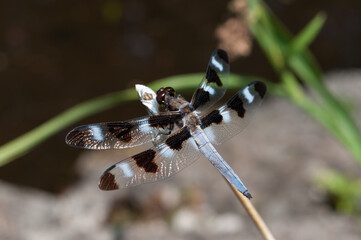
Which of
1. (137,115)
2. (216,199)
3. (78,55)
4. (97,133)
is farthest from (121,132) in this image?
(78,55)

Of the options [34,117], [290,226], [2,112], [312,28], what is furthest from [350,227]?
[2,112]

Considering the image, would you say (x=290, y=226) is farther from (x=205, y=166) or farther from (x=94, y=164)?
(x=94, y=164)

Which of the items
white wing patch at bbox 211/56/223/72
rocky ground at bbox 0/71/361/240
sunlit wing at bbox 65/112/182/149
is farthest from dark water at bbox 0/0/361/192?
sunlit wing at bbox 65/112/182/149

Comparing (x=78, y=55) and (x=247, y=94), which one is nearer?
(x=247, y=94)

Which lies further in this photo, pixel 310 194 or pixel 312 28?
pixel 310 194

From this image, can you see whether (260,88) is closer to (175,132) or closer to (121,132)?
(175,132)

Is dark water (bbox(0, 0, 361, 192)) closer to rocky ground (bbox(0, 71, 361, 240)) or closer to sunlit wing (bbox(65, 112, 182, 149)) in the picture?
rocky ground (bbox(0, 71, 361, 240))
